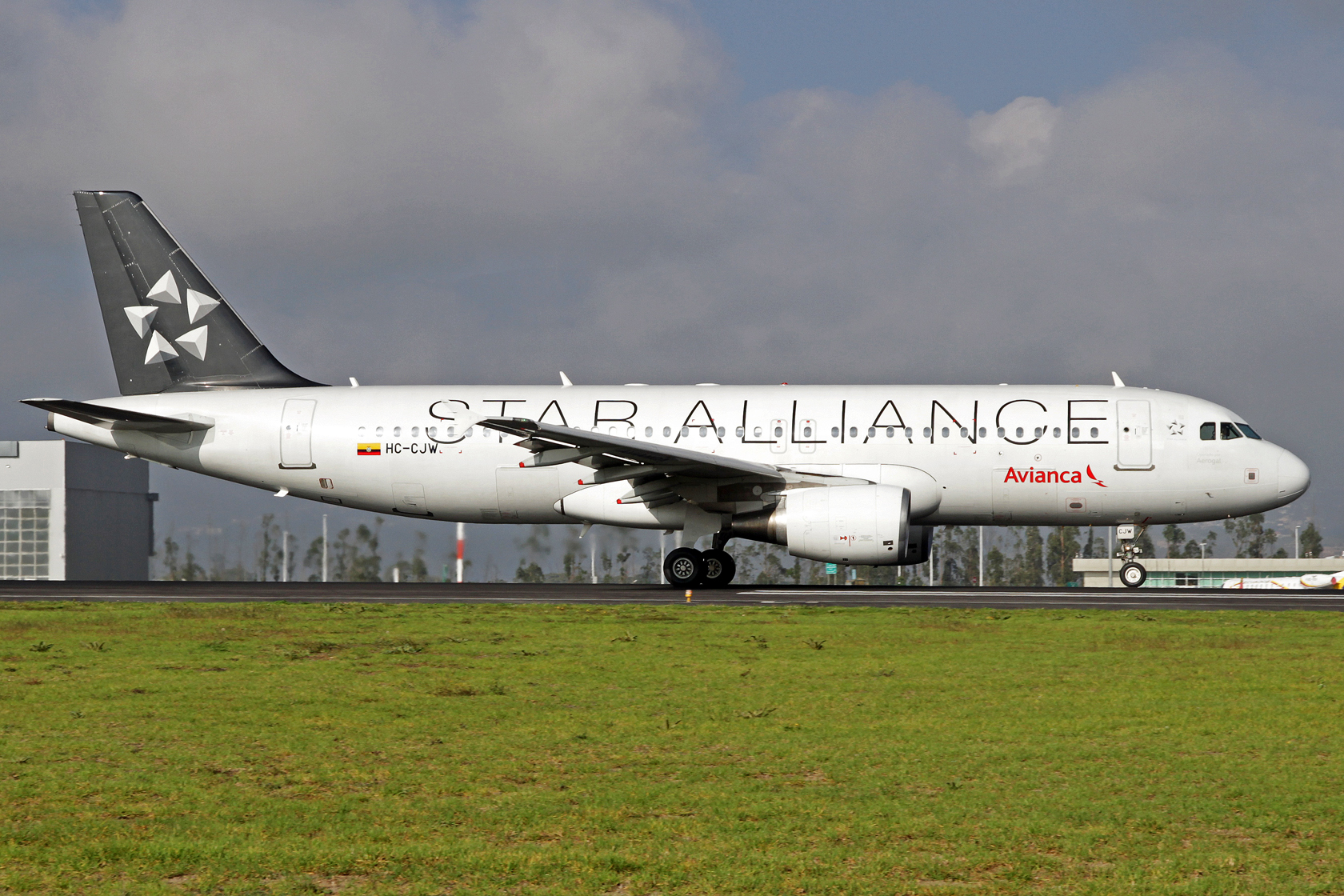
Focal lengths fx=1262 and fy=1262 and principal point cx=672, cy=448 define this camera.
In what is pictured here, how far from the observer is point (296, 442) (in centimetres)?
2645

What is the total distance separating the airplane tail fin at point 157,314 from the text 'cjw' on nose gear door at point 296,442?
182 centimetres

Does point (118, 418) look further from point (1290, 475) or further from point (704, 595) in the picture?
point (1290, 475)

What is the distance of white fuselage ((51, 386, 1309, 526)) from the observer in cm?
2452

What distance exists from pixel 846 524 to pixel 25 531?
36.5 metres

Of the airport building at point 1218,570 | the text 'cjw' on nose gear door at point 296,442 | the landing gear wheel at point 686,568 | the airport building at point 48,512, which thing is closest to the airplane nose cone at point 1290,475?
the landing gear wheel at point 686,568

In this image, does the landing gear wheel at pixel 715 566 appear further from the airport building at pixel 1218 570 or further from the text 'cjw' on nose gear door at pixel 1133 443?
the airport building at pixel 1218 570

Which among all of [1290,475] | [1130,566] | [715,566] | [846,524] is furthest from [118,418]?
[1290,475]

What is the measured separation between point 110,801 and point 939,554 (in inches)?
1129

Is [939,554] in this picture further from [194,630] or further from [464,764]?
[464,764]

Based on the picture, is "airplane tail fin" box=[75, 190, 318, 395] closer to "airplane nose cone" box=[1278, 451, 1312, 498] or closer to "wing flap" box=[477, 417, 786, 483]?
"wing flap" box=[477, 417, 786, 483]

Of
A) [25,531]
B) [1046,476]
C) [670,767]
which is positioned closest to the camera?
[670,767]

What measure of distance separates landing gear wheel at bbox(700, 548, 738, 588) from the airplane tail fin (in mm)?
9875

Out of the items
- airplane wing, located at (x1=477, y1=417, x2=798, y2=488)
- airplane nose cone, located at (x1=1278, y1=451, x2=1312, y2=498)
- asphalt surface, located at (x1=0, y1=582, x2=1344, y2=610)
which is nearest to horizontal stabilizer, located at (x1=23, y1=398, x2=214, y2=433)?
asphalt surface, located at (x1=0, y1=582, x2=1344, y2=610)

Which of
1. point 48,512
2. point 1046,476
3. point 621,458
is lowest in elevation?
point 48,512
